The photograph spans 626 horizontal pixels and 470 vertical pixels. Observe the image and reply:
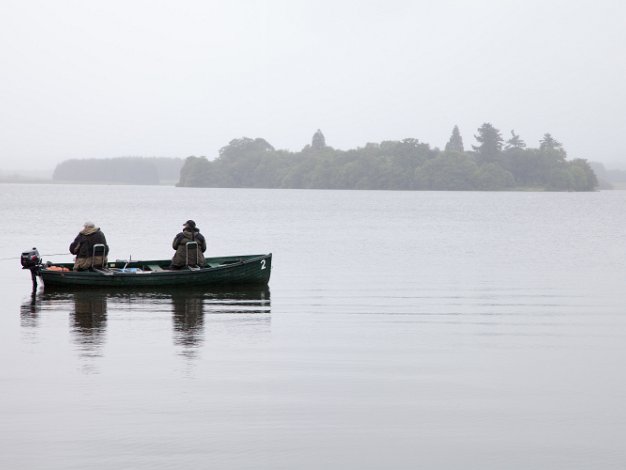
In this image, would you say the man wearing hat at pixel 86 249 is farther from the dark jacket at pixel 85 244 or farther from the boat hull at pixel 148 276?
the boat hull at pixel 148 276

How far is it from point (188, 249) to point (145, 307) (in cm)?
410

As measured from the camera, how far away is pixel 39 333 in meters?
19.6

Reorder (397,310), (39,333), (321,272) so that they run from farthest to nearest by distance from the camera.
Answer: (321,272) < (397,310) < (39,333)

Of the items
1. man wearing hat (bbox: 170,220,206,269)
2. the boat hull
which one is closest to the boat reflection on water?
the boat hull

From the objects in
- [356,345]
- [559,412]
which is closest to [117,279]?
[356,345]

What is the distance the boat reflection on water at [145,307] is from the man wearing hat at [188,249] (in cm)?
91

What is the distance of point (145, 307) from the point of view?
23.9m

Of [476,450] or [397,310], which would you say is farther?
[397,310]

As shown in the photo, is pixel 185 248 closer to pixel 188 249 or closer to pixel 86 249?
pixel 188 249

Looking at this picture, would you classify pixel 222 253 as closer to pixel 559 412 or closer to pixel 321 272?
pixel 321 272

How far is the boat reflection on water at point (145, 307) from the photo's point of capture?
63.1 feet

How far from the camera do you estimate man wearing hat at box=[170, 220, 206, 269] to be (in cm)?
2747

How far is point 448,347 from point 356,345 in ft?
5.72

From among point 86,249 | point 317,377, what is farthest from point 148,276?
point 317,377
